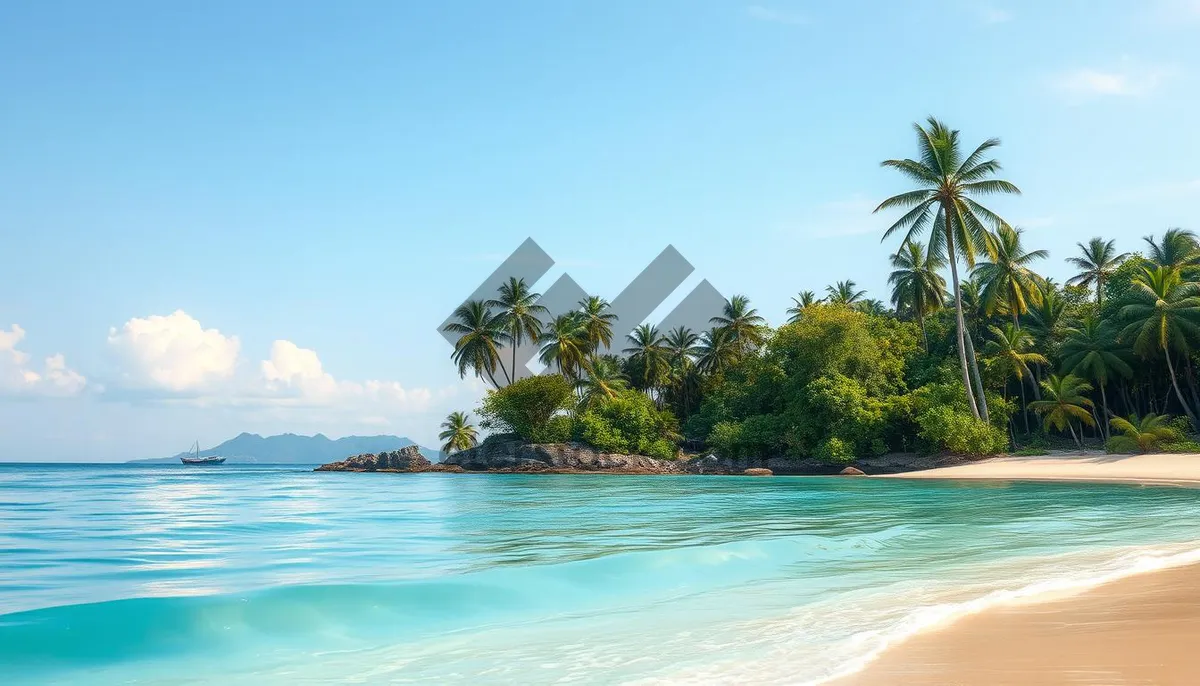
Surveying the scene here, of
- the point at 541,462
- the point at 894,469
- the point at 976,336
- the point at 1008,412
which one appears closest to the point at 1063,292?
the point at 976,336

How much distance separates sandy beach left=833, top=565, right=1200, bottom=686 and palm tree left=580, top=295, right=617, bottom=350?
155ft

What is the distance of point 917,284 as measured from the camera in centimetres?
4062

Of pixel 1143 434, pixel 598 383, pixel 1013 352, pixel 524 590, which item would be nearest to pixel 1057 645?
pixel 524 590

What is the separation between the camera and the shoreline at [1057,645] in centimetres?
340

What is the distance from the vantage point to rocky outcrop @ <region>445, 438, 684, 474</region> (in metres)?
44.0

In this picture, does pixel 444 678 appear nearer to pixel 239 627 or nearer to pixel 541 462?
pixel 239 627

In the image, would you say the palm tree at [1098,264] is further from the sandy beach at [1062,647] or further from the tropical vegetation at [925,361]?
the sandy beach at [1062,647]

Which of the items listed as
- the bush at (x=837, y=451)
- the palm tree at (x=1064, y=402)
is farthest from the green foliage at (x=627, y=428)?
the palm tree at (x=1064, y=402)

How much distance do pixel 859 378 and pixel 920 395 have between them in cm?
390

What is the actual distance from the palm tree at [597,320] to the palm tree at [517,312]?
3224 mm

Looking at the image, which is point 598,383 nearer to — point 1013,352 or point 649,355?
point 649,355

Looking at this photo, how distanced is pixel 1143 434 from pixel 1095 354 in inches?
189

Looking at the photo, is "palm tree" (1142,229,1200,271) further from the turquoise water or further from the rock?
the rock

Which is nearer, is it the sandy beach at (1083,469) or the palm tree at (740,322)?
the sandy beach at (1083,469)
